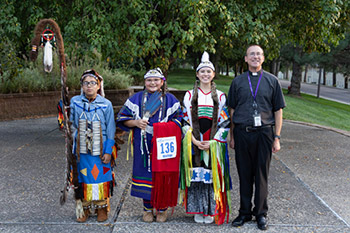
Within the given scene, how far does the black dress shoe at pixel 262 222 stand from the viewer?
148 inches

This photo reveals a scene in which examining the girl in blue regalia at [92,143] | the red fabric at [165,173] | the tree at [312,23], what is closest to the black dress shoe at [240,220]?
the red fabric at [165,173]

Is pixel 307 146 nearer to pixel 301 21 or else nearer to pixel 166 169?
pixel 301 21

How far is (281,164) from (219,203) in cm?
277

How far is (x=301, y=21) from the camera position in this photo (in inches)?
340

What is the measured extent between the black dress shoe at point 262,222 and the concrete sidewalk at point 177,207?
0.21 ft

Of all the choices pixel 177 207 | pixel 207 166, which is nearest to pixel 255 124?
pixel 207 166

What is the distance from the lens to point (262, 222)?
3.78 m

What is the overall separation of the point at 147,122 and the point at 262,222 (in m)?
1.58

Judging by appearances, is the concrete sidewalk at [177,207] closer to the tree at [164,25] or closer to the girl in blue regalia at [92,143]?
the girl in blue regalia at [92,143]

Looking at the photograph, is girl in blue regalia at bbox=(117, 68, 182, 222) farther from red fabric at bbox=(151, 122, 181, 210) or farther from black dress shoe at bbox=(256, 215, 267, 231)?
black dress shoe at bbox=(256, 215, 267, 231)

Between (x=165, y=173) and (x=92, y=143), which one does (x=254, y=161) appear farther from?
(x=92, y=143)

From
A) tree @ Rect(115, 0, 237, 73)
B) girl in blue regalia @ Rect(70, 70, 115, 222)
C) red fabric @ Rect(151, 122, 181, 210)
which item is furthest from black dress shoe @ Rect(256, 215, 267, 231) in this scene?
tree @ Rect(115, 0, 237, 73)

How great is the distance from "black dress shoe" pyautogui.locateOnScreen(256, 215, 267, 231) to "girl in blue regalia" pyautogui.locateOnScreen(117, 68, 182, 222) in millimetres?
990

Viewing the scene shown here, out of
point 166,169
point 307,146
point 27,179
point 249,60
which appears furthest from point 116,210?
point 307,146
